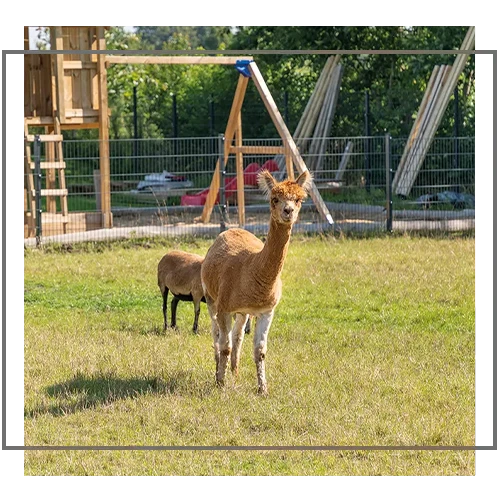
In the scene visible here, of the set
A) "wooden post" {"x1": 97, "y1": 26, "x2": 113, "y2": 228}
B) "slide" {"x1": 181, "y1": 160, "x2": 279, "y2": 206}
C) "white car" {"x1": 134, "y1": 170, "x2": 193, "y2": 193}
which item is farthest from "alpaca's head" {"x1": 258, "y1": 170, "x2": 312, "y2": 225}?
"white car" {"x1": 134, "y1": 170, "x2": 193, "y2": 193}

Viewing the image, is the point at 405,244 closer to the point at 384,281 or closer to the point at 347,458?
the point at 384,281

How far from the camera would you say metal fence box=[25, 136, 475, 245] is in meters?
15.0

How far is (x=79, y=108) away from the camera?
51.1ft

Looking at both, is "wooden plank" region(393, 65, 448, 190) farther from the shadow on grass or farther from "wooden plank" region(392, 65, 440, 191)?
the shadow on grass

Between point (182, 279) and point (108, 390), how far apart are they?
6.59 ft

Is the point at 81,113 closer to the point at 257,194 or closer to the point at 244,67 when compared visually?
the point at 244,67

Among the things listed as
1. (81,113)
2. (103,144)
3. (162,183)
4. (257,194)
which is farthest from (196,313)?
(162,183)

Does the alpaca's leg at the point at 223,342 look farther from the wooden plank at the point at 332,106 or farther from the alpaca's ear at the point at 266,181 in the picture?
the wooden plank at the point at 332,106

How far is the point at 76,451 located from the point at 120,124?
21.3 meters

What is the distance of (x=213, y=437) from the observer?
6129 mm

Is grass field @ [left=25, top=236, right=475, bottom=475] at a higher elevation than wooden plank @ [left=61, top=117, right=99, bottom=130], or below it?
below

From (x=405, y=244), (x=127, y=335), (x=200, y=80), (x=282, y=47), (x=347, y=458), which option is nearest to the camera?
(x=347, y=458)

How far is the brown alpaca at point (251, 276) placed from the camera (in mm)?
6430
